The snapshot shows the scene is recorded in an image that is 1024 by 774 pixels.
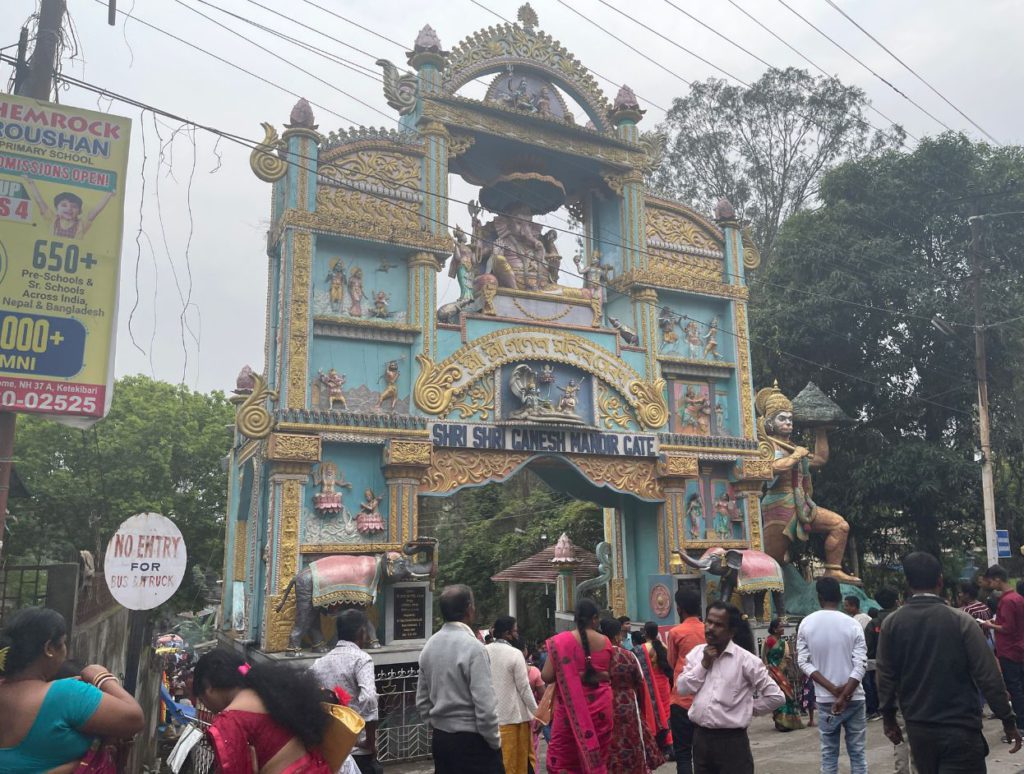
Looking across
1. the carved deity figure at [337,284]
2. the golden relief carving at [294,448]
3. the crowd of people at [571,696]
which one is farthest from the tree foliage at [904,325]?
the crowd of people at [571,696]

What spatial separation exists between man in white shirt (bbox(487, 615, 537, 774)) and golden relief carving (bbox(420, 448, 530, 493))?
7.00 meters

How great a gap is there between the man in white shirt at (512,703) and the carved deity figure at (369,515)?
657 cm

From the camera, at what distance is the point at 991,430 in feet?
62.8

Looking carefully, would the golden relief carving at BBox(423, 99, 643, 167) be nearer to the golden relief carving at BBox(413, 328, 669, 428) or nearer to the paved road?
the golden relief carving at BBox(413, 328, 669, 428)

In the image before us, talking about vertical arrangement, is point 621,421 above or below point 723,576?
above

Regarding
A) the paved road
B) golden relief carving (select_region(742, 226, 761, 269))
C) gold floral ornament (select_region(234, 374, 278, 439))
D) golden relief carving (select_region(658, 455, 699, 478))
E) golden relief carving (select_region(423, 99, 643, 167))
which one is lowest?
the paved road

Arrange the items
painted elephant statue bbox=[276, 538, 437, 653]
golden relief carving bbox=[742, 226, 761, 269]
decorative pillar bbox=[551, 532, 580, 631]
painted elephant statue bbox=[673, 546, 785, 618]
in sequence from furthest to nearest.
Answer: decorative pillar bbox=[551, 532, 580, 631] → golden relief carving bbox=[742, 226, 761, 269] → painted elephant statue bbox=[673, 546, 785, 618] → painted elephant statue bbox=[276, 538, 437, 653]

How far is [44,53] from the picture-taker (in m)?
6.88

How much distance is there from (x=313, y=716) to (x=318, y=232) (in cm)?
1026

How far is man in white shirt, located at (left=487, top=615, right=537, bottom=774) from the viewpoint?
19.1 feet

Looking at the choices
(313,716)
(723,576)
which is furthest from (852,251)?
(313,716)

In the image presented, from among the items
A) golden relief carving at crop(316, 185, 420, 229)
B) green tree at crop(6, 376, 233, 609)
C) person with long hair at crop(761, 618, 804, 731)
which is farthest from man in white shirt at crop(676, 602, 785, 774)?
green tree at crop(6, 376, 233, 609)

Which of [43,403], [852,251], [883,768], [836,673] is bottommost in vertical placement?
[883,768]

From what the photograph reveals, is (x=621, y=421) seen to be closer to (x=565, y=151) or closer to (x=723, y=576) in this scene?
(x=723, y=576)
